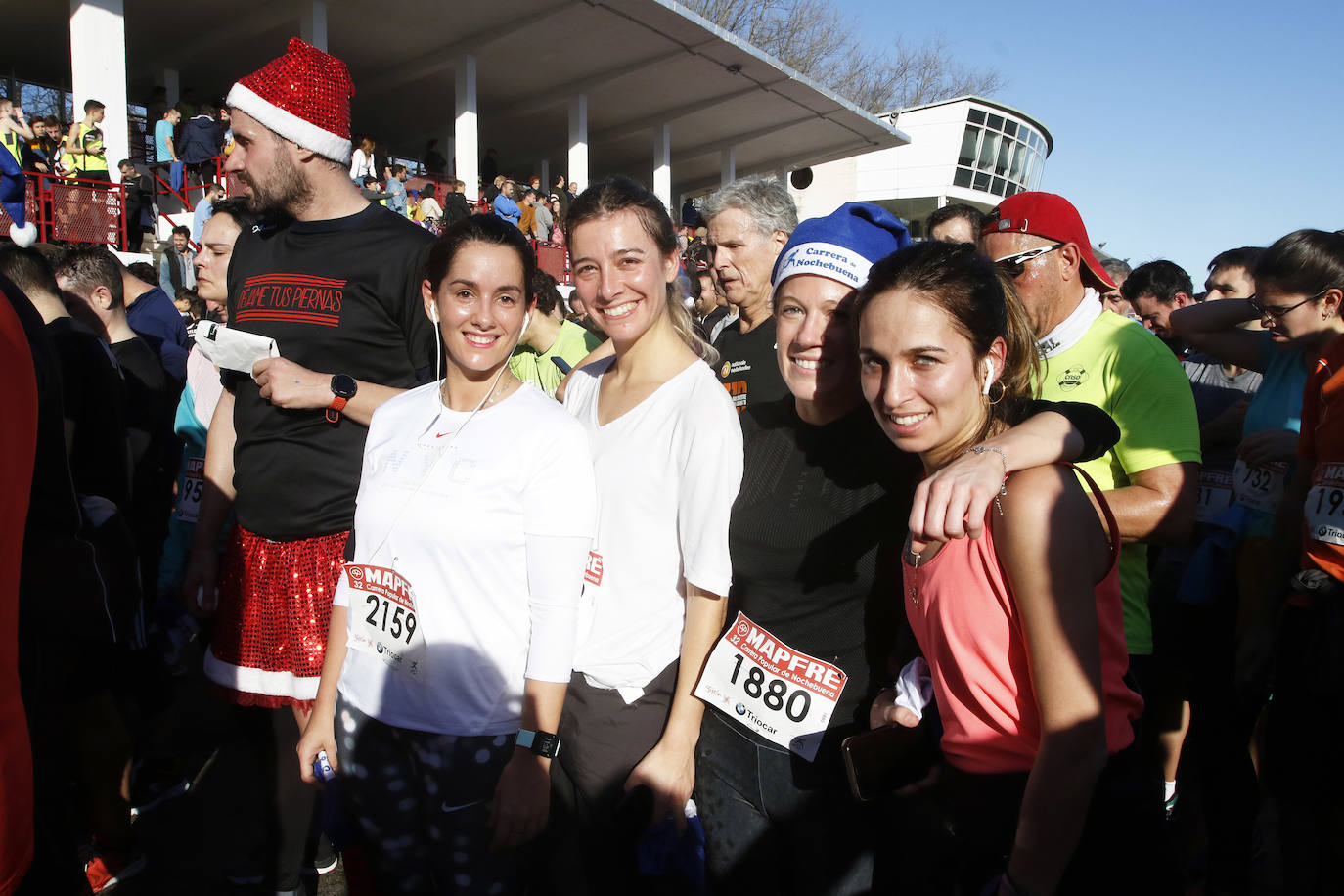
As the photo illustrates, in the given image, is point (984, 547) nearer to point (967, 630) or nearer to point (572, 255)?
point (967, 630)

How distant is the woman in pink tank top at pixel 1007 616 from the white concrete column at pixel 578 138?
18859 mm

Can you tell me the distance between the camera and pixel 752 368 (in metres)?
3.11

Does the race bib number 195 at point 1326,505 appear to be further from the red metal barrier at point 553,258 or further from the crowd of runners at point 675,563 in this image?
the red metal barrier at point 553,258

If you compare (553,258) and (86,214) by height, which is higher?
(553,258)

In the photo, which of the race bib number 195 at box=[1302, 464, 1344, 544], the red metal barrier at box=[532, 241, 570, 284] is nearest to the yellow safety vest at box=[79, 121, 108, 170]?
the red metal barrier at box=[532, 241, 570, 284]

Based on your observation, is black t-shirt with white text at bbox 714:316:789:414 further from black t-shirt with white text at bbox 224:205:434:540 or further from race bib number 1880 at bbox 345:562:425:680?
race bib number 1880 at bbox 345:562:425:680

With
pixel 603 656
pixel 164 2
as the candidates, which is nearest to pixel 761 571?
pixel 603 656

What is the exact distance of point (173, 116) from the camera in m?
13.2

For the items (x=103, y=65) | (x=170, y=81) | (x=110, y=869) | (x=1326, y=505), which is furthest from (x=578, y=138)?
(x=1326, y=505)

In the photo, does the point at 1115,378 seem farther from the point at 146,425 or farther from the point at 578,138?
the point at 578,138

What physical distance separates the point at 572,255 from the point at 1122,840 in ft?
5.89

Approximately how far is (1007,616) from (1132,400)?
1.15 meters

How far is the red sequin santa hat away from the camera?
2.47 metres

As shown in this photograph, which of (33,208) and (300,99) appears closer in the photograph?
(300,99)
